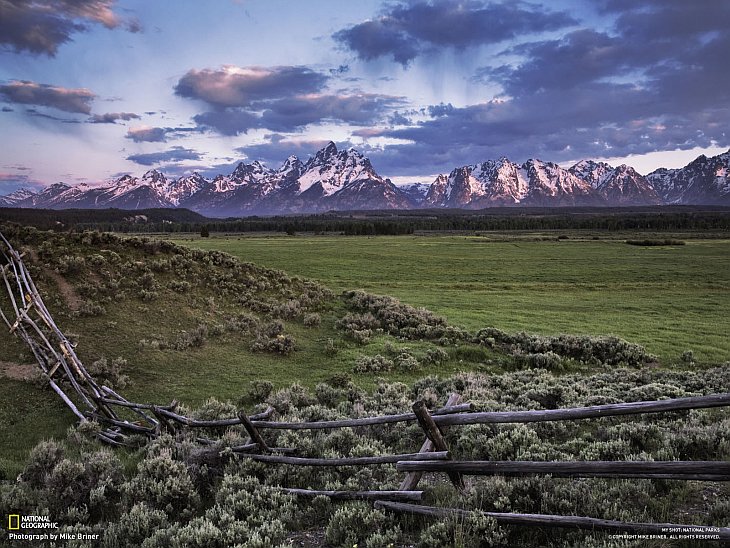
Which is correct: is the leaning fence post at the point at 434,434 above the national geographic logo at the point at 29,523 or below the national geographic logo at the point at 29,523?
above

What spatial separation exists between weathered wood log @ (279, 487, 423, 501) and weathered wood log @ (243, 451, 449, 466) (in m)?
0.50

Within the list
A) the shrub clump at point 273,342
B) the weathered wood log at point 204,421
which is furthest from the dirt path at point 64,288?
the weathered wood log at point 204,421

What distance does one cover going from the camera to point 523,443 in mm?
8109

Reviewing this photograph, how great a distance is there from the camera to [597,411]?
18.5 feet

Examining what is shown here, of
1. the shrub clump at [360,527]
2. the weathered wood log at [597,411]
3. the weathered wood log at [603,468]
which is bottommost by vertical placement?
the shrub clump at [360,527]

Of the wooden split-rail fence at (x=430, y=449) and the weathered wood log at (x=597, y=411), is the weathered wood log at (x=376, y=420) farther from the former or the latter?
the weathered wood log at (x=597, y=411)

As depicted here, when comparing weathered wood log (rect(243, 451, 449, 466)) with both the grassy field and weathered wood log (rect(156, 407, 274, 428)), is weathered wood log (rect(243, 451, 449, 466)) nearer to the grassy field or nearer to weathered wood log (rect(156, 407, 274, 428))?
weathered wood log (rect(156, 407, 274, 428))

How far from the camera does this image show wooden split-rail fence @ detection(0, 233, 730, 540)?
4.91 meters

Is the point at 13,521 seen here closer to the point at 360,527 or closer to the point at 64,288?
the point at 360,527

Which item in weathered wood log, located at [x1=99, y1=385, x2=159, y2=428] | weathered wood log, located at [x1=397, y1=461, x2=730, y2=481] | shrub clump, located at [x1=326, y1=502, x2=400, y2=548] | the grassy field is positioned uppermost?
weathered wood log, located at [x1=397, y1=461, x2=730, y2=481]

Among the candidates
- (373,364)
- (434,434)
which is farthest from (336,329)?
(434,434)

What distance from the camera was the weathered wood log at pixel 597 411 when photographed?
5016mm

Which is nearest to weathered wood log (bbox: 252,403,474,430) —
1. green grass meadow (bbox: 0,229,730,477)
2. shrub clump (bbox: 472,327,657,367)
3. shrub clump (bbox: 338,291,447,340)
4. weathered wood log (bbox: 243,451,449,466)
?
weathered wood log (bbox: 243,451,449,466)

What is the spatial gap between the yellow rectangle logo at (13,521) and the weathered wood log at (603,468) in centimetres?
547
